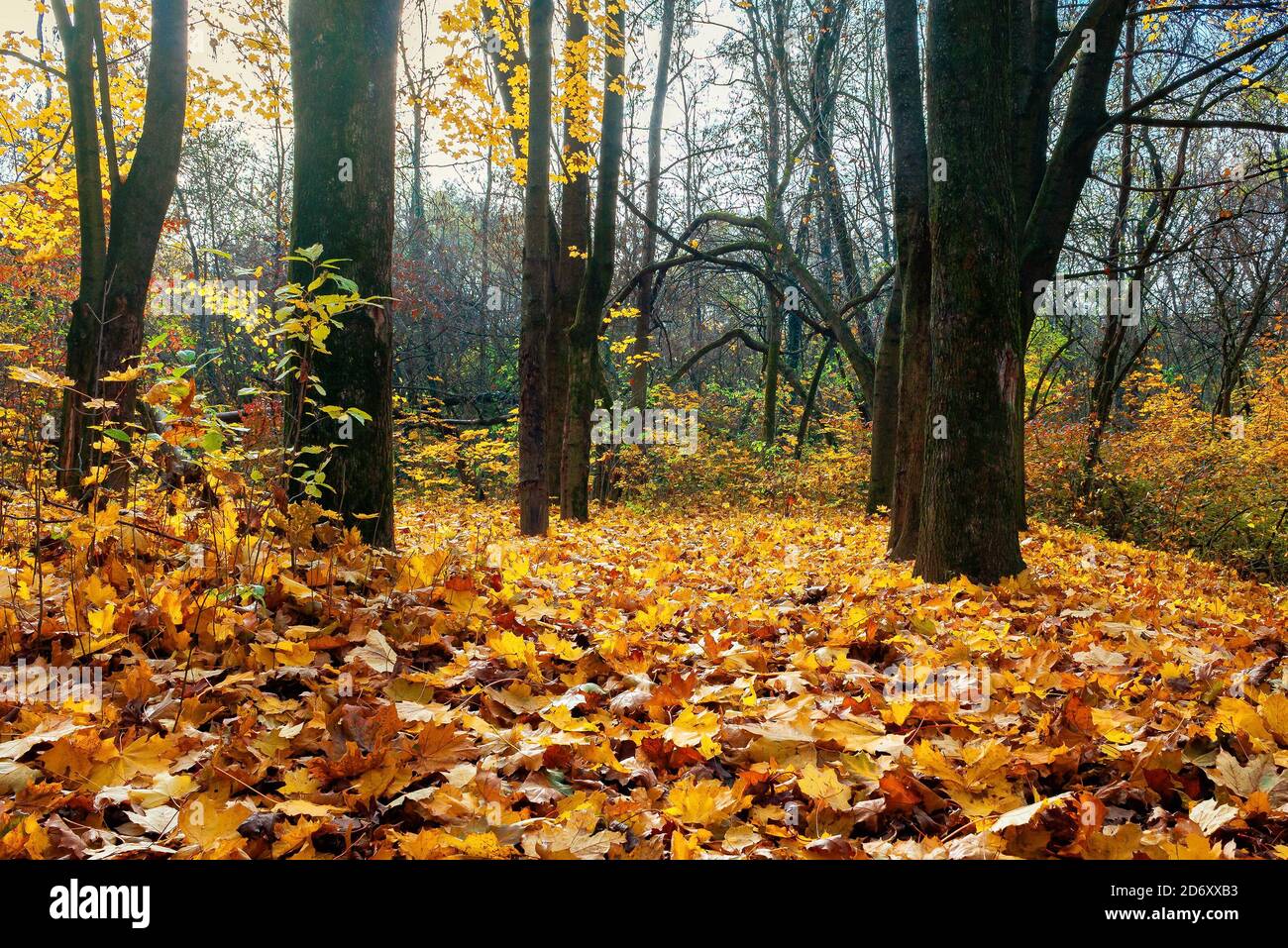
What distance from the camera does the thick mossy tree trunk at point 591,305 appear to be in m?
10.5

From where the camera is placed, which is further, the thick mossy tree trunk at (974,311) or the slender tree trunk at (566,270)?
the slender tree trunk at (566,270)

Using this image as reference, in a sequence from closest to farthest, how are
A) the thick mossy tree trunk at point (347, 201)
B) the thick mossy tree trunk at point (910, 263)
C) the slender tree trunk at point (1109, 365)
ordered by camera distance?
the thick mossy tree trunk at point (347, 201) → the thick mossy tree trunk at point (910, 263) → the slender tree trunk at point (1109, 365)

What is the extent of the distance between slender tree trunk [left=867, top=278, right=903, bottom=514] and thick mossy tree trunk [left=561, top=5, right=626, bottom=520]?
3693 millimetres

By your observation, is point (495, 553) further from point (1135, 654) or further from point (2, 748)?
point (1135, 654)

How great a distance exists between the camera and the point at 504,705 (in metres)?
2.39

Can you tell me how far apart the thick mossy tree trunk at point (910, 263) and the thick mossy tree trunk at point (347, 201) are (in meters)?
3.86

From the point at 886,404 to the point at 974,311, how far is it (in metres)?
5.28

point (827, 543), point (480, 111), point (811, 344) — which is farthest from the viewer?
point (811, 344)

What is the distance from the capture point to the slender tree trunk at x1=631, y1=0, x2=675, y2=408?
49.3 ft

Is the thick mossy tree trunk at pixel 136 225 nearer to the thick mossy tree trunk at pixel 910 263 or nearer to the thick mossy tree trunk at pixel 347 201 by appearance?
the thick mossy tree trunk at pixel 347 201

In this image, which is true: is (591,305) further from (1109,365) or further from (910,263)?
(1109,365)

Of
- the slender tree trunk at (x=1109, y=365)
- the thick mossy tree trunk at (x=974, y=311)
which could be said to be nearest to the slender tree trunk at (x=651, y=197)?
the slender tree trunk at (x=1109, y=365)
